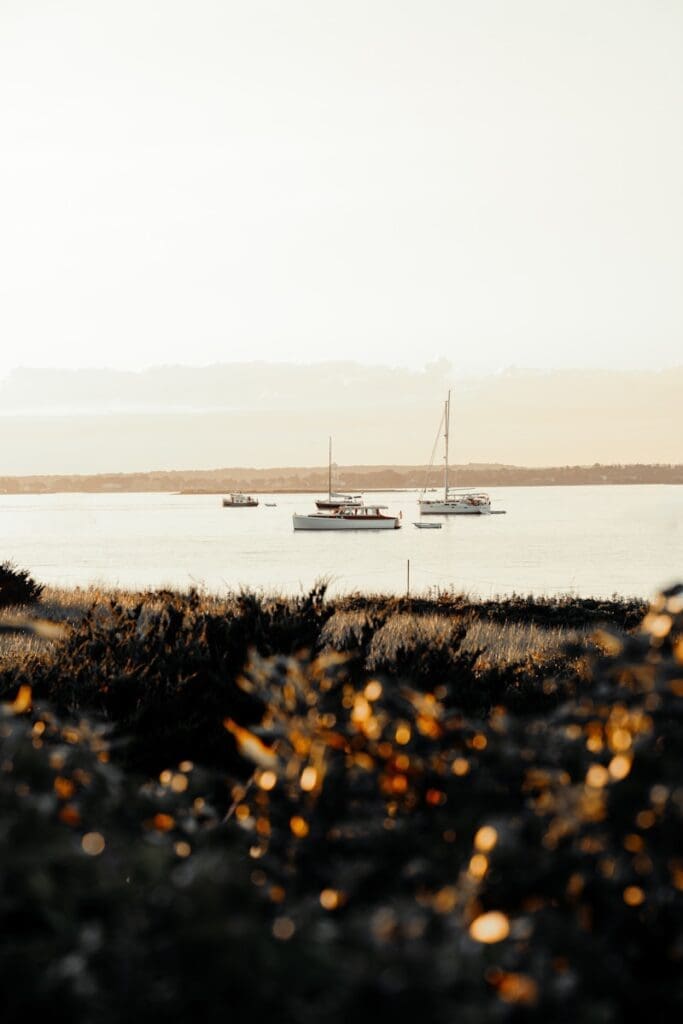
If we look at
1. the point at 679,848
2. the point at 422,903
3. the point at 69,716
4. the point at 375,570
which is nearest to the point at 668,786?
the point at 679,848

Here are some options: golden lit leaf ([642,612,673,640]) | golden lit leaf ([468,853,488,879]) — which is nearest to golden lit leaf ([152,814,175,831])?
golden lit leaf ([468,853,488,879])

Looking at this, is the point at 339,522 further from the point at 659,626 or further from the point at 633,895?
the point at 633,895

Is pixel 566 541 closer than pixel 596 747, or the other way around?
pixel 596 747

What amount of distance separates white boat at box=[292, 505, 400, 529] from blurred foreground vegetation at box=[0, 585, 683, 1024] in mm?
87587

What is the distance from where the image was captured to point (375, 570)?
52094 mm

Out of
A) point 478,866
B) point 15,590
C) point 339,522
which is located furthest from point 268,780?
point 339,522

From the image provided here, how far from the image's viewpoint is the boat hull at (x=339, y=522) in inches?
3627

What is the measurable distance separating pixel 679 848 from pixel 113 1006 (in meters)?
1.24

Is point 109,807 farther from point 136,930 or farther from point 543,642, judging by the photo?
point 543,642

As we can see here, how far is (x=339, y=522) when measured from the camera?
312ft

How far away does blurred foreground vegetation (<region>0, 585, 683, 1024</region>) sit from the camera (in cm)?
182

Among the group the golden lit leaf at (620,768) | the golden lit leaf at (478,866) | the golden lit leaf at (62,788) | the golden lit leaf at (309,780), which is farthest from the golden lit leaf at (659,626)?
the golden lit leaf at (62,788)

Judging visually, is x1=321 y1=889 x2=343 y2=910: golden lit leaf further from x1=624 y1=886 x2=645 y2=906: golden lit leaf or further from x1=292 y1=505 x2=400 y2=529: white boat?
x1=292 y1=505 x2=400 y2=529: white boat

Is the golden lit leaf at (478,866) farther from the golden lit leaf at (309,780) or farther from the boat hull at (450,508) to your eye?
the boat hull at (450,508)
